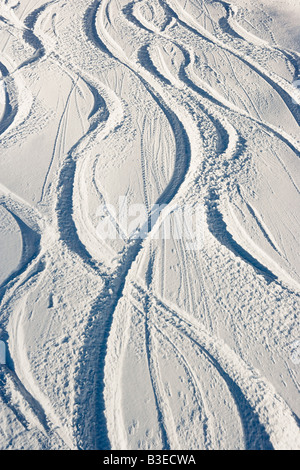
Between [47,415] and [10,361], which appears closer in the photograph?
[47,415]

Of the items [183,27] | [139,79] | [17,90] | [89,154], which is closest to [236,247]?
[89,154]

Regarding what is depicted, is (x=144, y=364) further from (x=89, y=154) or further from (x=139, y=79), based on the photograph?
(x=139, y=79)

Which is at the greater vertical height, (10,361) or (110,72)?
(110,72)

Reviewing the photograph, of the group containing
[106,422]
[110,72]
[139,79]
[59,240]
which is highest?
[110,72]

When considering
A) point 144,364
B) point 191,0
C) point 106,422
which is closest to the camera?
point 106,422

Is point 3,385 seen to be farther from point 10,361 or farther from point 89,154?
point 89,154

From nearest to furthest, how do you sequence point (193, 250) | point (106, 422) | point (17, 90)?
point (106, 422) → point (193, 250) → point (17, 90)
